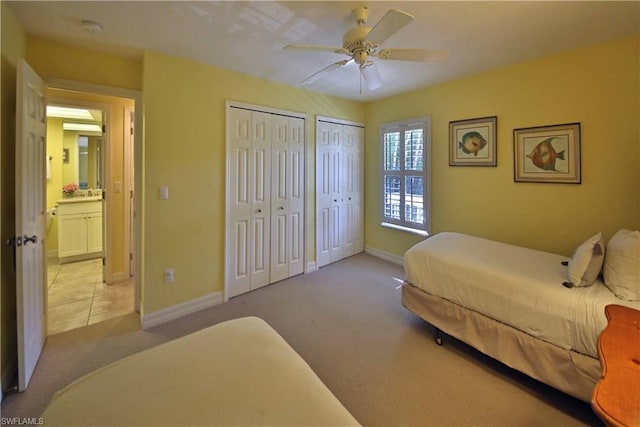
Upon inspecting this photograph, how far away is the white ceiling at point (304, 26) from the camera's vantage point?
1925mm

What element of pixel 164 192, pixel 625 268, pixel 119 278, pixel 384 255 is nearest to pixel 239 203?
pixel 164 192

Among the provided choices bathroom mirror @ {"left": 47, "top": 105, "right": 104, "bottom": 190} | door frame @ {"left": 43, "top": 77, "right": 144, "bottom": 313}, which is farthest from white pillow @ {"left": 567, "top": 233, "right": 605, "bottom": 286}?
bathroom mirror @ {"left": 47, "top": 105, "right": 104, "bottom": 190}

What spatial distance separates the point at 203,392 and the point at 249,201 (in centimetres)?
252

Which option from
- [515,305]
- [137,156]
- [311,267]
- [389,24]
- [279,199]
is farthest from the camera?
[311,267]

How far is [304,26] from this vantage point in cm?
217

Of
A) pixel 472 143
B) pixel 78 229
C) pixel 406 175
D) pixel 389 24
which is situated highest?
pixel 389 24

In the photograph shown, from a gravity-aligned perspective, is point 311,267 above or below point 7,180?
below

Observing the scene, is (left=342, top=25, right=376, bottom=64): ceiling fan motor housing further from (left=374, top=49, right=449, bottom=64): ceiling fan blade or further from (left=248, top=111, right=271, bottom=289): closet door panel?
(left=248, top=111, right=271, bottom=289): closet door panel

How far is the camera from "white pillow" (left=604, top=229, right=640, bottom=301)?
5.38 ft

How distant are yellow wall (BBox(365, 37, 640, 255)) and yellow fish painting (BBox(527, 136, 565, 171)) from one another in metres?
0.18

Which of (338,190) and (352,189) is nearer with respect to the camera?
(338,190)

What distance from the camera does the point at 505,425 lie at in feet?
5.36

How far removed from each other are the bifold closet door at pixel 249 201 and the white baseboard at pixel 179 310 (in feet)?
0.63

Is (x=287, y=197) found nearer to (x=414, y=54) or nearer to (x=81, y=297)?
(x=414, y=54)
